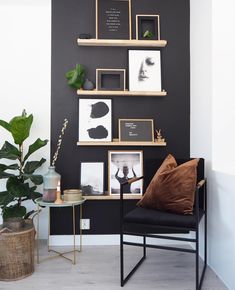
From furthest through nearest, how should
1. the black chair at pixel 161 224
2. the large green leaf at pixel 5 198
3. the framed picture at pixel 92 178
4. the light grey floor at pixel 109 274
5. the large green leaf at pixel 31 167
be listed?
1. the framed picture at pixel 92 178
2. the large green leaf at pixel 31 167
3. the large green leaf at pixel 5 198
4. the light grey floor at pixel 109 274
5. the black chair at pixel 161 224

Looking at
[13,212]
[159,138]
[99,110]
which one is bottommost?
[13,212]

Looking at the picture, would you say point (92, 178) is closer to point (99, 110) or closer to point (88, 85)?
point (99, 110)

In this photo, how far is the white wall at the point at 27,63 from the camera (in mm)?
2814

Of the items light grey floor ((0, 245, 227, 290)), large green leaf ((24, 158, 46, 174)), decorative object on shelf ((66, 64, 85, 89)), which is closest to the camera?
light grey floor ((0, 245, 227, 290))

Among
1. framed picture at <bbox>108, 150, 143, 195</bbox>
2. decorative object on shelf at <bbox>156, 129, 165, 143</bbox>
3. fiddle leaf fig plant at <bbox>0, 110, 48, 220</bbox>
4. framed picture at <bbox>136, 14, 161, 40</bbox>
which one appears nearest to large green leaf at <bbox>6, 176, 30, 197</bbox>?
fiddle leaf fig plant at <bbox>0, 110, 48, 220</bbox>

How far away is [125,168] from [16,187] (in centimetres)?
106

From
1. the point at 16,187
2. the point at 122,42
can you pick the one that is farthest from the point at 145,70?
the point at 16,187

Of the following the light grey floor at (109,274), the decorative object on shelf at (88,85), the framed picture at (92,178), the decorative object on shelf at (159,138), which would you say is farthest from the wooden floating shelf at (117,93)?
the light grey floor at (109,274)

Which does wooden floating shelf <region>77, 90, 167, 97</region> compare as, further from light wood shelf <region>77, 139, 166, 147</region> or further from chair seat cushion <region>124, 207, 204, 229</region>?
chair seat cushion <region>124, 207, 204, 229</region>

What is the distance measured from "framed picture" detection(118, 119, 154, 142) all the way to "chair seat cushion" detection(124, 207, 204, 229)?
2.98 feet

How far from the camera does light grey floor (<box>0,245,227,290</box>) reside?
2033 millimetres

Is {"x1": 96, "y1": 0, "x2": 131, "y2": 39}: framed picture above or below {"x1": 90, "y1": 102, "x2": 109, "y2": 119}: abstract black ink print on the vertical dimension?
above

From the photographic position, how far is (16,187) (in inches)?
95.6

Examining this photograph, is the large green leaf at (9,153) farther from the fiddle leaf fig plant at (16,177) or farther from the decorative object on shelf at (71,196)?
the decorative object on shelf at (71,196)
